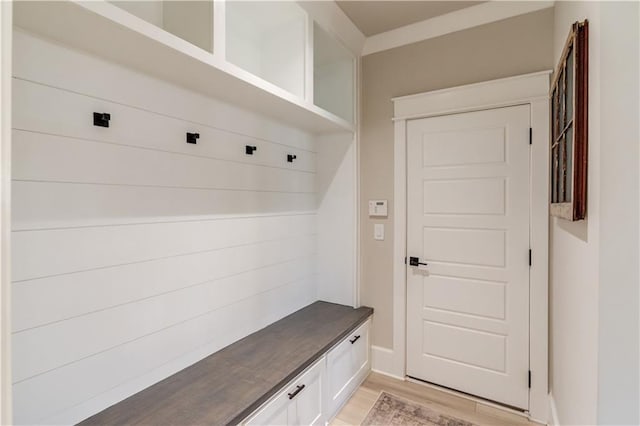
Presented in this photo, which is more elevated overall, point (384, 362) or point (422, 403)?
point (384, 362)

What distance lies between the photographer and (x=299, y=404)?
1.70 metres

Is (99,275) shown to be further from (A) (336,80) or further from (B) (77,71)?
(A) (336,80)

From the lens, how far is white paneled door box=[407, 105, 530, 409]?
2104mm

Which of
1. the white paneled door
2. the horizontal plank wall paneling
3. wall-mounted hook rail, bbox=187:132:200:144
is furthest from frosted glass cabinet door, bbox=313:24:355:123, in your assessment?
wall-mounted hook rail, bbox=187:132:200:144

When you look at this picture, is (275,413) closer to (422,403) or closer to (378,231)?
(422,403)

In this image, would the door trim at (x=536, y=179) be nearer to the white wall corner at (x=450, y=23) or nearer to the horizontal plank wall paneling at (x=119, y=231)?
the white wall corner at (x=450, y=23)

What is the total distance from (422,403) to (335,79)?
257 cm

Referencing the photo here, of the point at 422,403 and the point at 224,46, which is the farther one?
the point at 422,403

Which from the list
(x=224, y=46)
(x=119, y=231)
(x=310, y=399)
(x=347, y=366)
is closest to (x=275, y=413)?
(x=310, y=399)

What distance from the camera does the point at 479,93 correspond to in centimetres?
217

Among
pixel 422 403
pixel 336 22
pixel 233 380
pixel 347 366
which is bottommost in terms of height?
pixel 422 403

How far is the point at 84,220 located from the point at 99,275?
23 centimetres

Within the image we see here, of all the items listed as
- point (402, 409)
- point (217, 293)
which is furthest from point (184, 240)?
point (402, 409)

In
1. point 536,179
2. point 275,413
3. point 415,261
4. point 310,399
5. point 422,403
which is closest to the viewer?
point 275,413
